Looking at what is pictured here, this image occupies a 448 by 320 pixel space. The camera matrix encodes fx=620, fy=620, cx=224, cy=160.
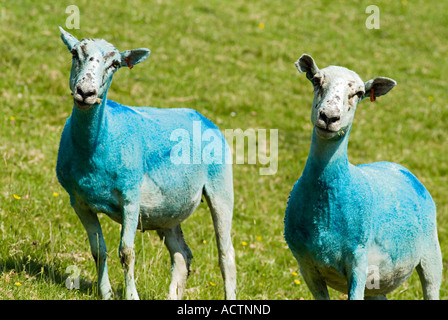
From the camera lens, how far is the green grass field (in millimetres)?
7066

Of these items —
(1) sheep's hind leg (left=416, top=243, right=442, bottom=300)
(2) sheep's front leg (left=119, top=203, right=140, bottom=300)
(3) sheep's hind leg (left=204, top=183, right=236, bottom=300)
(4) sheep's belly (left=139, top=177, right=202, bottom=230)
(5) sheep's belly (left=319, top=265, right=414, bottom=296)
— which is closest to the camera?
(5) sheep's belly (left=319, top=265, right=414, bottom=296)

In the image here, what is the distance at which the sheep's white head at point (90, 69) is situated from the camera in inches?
186

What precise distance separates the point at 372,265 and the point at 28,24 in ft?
37.3

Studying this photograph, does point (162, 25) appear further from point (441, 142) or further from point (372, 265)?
point (372, 265)

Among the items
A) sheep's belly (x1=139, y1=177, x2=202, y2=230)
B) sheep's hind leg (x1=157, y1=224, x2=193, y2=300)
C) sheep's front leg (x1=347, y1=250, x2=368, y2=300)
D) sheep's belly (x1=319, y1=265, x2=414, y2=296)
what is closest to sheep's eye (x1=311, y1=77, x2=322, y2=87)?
sheep's front leg (x1=347, y1=250, x2=368, y2=300)

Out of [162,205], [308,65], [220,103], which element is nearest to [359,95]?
[308,65]

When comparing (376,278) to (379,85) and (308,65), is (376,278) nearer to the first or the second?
(379,85)

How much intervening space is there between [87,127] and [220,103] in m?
8.06

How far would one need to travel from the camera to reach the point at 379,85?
4852mm

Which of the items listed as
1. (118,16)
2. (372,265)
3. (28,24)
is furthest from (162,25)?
(372,265)

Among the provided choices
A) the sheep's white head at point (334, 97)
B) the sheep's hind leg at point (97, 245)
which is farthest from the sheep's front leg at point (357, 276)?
the sheep's hind leg at point (97, 245)

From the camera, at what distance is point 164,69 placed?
14.1 m

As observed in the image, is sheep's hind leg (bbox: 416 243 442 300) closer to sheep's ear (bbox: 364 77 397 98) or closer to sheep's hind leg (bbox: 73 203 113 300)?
sheep's ear (bbox: 364 77 397 98)

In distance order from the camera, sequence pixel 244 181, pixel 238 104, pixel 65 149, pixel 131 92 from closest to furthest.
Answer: pixel 65 149, pixel 244 181, pixel 131 92, pixel 238 104
